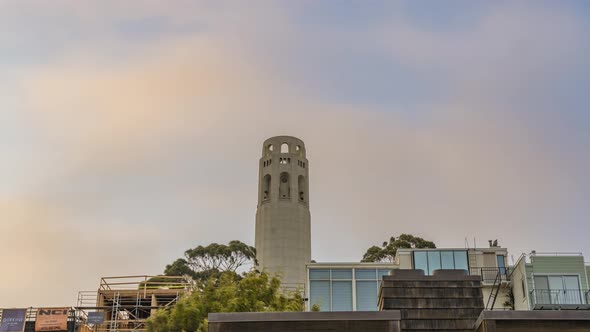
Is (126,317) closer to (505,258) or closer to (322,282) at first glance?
(322,282)

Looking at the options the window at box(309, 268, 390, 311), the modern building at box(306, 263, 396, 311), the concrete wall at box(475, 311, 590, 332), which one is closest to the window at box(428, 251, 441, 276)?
the modern building at box(306, 263, 396, 311)

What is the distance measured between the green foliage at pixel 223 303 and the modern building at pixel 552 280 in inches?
556

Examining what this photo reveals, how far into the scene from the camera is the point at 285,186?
8831 centimetres

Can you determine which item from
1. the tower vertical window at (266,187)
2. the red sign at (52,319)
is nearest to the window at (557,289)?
the red sign at (52,319)

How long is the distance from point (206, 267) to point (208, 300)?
48590mm

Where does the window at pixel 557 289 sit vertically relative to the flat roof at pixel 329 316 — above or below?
above

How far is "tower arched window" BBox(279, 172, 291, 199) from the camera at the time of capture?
87.4 metres

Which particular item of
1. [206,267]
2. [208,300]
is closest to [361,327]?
[208,300]

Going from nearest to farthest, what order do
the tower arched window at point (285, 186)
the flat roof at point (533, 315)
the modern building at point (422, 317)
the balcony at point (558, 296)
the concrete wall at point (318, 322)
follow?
1. the flat roof at point (533, 315)
2. the modern building at point (422, 317)
3. the concrete wall at point (318, 322)
4. the balcony at point (558, 296)
5. the tower arched window at point (285, 186)

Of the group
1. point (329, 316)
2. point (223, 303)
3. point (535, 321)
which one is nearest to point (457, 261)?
point (223, 303)

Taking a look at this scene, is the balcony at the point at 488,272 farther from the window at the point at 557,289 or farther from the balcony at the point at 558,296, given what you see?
the balcony at the point at 558,296

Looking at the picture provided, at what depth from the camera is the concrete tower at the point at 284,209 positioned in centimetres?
8369

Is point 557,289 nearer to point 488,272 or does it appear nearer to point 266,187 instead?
point 488,272

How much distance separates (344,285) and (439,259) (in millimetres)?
6568
